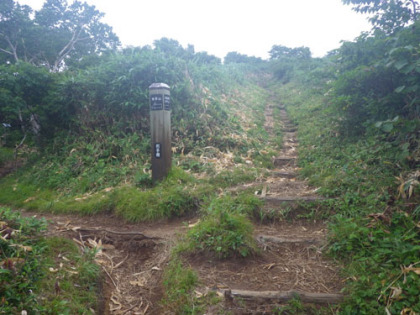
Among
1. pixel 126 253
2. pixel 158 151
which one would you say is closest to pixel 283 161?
pixel 158 151

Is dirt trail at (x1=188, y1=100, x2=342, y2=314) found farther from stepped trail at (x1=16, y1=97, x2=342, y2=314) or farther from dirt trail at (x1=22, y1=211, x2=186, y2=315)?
dirt trail at (x1=22, y1=211, x2=186, y2=315)

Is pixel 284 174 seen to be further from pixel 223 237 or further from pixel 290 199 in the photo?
pixel 223 237

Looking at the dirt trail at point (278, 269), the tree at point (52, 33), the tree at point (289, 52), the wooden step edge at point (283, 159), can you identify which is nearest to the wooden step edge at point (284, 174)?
the wooden step edge at point (283, 159)

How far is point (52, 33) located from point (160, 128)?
18.2 metres

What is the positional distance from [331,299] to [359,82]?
4550mm

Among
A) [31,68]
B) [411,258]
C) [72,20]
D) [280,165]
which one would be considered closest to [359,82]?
[280,165]

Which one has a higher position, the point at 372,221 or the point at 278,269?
the point at 372,221

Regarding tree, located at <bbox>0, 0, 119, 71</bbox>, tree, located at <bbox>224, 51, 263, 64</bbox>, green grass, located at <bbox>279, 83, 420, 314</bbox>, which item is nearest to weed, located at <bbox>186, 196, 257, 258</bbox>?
green grass, located at <bbox>279, 83, 420, 314</bbox>

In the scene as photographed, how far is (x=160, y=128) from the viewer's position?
16.2 ft

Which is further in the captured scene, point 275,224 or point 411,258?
point 275,224

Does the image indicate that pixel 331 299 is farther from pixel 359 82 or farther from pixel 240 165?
pixel 359 82

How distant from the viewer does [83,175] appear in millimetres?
6004

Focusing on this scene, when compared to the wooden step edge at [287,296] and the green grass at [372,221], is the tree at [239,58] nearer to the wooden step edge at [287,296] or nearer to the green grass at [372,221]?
the green grass at [372,221]

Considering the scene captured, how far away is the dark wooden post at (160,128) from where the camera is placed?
487 centimetres
